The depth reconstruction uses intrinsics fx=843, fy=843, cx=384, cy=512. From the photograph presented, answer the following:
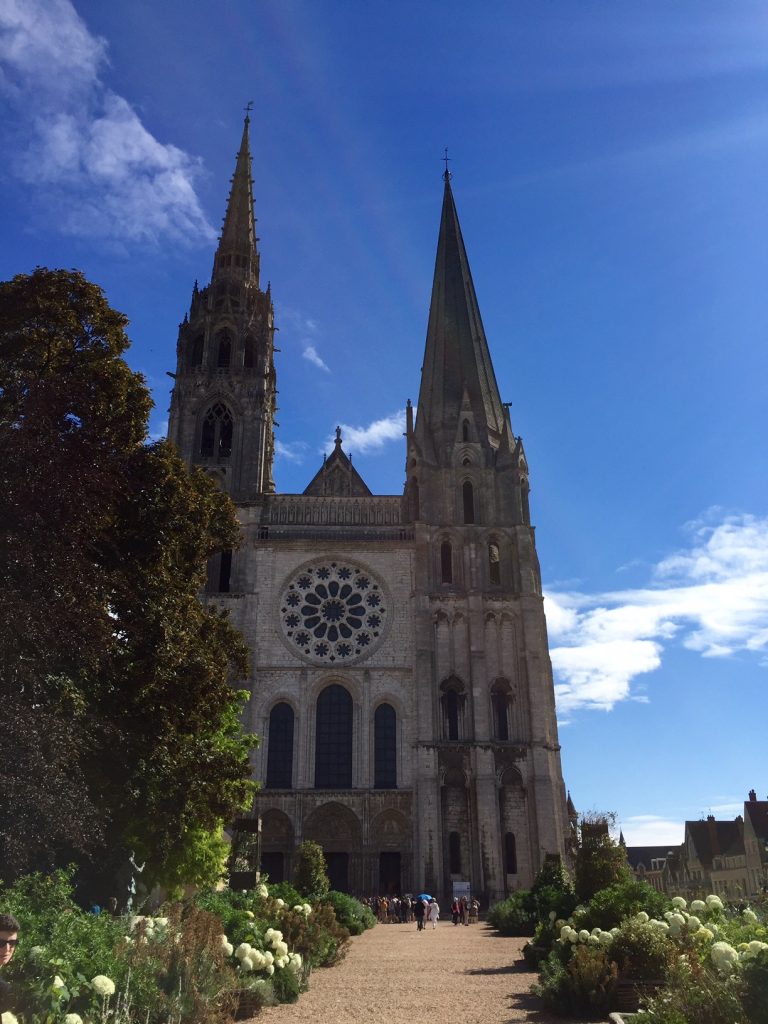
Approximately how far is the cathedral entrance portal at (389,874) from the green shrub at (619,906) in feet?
67.7

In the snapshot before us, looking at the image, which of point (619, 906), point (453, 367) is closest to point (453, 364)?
point (453, 367)

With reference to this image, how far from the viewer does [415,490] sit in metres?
37.8

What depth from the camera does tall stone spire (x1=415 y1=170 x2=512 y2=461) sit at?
39250 millimetres

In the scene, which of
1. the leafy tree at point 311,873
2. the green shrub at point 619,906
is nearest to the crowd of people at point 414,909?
the leafy tree at point 311,873

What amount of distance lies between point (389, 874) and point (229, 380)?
22.3 m

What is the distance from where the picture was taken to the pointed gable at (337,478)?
126 feet

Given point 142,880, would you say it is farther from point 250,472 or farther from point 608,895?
point 250,472

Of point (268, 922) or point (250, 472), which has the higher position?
point (250, 472)

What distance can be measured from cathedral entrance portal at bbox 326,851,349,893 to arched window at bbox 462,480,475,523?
14.7 metres

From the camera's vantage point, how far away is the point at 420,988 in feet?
37.1

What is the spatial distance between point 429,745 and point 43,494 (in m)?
24.1

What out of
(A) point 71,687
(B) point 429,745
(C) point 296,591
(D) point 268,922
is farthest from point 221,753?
(C) point 296,591

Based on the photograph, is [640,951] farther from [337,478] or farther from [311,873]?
[337,478]

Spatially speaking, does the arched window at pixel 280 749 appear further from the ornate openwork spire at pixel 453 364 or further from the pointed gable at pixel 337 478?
the ornate openwork spire at pixel 453 364
